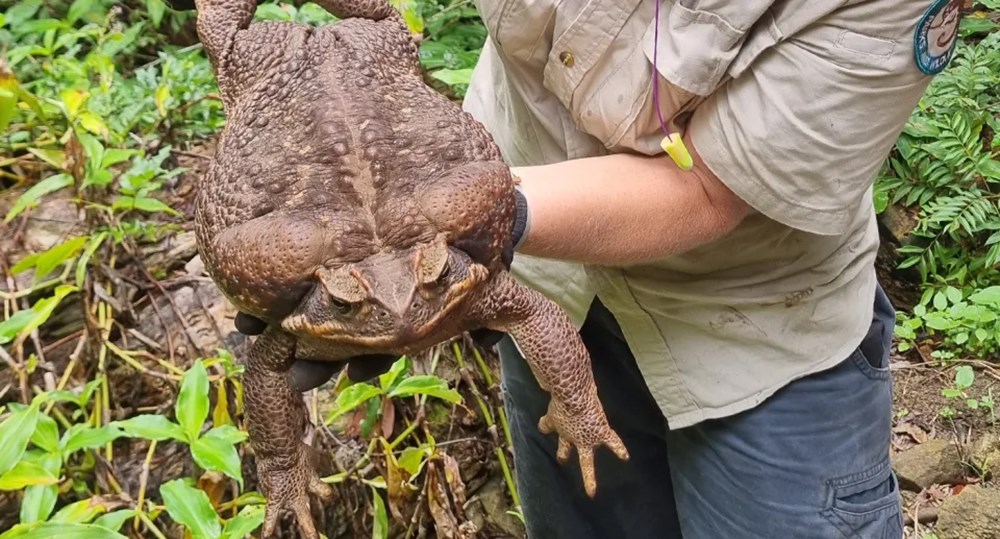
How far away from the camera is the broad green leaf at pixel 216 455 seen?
73.4 inches

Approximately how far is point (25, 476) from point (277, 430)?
56 centimetres

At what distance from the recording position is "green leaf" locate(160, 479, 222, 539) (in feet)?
5.94

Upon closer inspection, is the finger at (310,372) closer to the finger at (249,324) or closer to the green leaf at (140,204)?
the finger at (249,324)

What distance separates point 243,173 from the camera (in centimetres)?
134

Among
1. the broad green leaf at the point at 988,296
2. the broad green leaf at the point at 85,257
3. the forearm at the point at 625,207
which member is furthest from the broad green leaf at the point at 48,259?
the broad green leaf at the point at 988,296

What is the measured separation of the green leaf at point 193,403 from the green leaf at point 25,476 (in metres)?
0.27

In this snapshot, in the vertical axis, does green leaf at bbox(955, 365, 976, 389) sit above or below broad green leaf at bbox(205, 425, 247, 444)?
below

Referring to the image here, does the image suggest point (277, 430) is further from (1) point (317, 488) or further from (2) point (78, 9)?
(2) point (78, 9)

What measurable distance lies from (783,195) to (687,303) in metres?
0.40

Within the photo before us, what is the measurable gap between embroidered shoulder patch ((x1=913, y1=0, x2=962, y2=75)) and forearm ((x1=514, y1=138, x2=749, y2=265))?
Result: 14.8 inches

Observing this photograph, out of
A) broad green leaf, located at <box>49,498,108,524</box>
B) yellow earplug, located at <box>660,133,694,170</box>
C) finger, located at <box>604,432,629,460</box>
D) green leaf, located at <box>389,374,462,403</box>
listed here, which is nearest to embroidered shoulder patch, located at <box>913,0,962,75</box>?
yellow earplug, located at <box>660,133,694,170</box>

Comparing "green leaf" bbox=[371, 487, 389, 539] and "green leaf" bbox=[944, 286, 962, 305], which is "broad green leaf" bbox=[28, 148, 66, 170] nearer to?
"green leaf" bbox=[371, 487, 389, 539]

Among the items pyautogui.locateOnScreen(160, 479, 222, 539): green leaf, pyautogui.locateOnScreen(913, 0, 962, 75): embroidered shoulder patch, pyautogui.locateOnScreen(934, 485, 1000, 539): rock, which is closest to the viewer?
pyautogui.locateOnScreen(913, 0, 962, 75): embroidered shoulder patch

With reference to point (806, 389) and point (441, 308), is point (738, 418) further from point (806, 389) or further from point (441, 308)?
point (441, 308)
